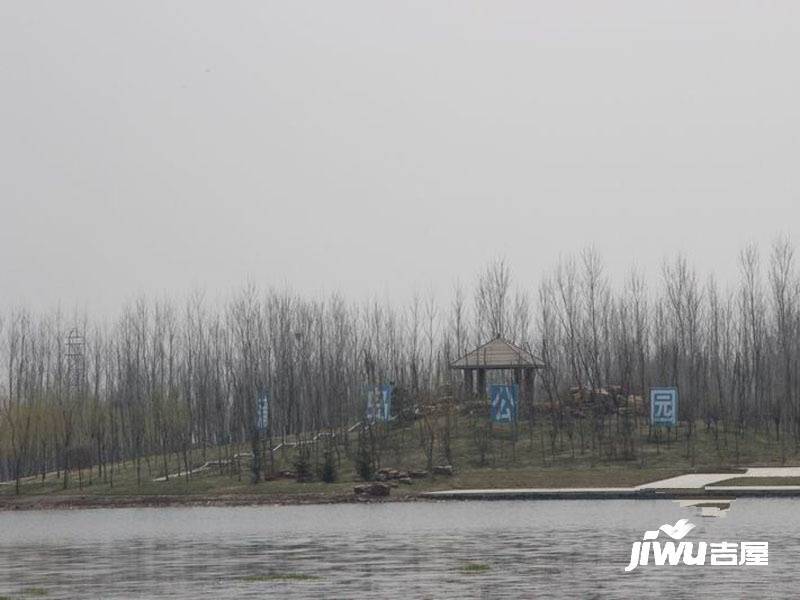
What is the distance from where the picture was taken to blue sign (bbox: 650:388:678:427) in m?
49.3

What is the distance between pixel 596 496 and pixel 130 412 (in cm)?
3407

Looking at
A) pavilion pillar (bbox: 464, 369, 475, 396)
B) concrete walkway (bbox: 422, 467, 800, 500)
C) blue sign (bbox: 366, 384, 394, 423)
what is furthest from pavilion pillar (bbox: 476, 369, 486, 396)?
concrete walkway (bbox: 422, 467, 800, 500)

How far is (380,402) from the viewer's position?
55812 millimetres

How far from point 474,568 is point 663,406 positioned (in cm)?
2990

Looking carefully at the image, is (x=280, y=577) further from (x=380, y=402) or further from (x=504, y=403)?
(x=380, y=402)

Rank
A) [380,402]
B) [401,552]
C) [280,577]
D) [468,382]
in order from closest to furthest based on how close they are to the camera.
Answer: [280,577]
[401,552]
[380,402]
[468,382]

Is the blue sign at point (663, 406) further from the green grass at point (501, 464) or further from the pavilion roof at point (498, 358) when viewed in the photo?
the pavilion roof at point (498, 358)

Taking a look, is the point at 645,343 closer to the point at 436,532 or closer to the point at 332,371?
the point at 332,371

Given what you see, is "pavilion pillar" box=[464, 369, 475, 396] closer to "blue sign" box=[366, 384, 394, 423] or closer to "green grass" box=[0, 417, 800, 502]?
"green grass" box=[0, 417, 800, 502]

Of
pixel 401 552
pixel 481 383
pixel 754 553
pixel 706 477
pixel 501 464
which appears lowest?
pixel 754 553

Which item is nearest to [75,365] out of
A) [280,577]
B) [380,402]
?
[380,402]

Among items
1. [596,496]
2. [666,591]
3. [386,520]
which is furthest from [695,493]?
[666,591]

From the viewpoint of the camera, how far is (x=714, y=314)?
63.9m

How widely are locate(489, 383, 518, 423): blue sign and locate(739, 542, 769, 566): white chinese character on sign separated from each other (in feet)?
96.0
